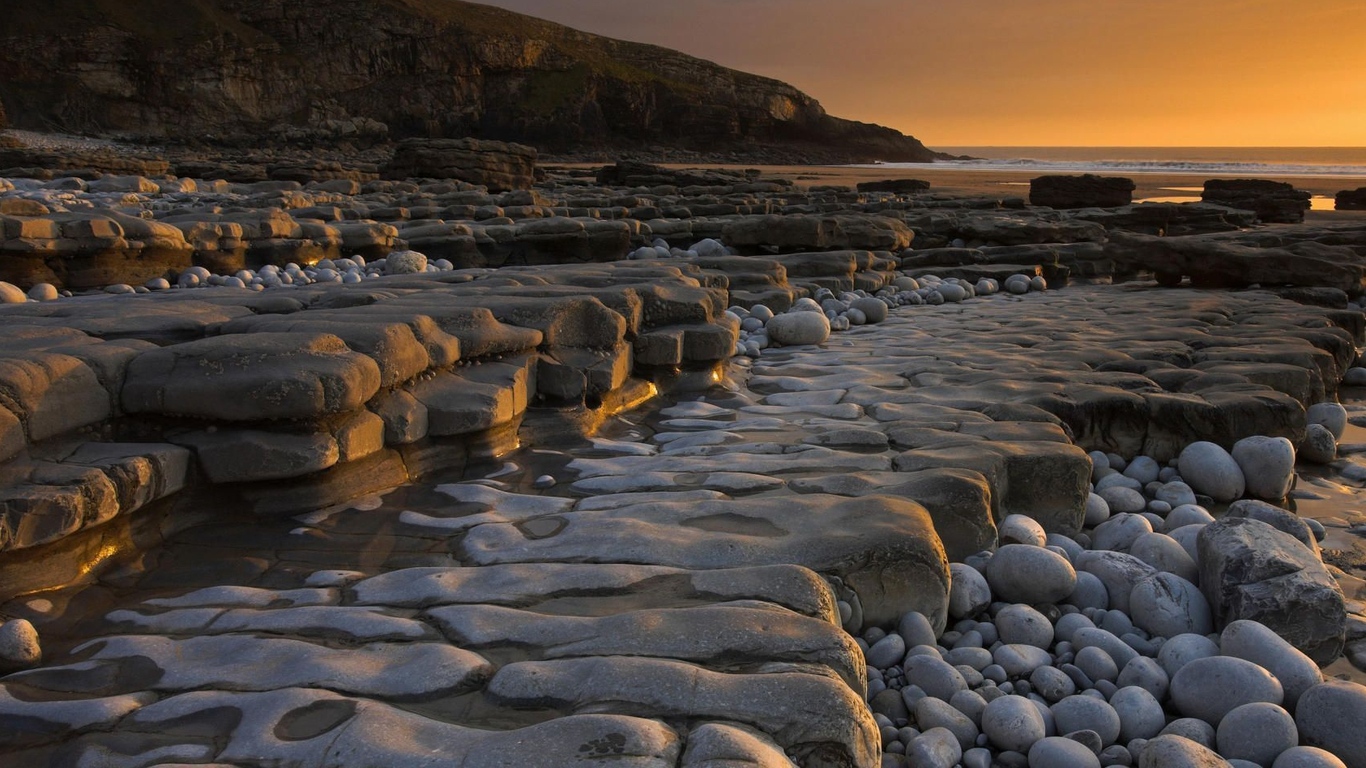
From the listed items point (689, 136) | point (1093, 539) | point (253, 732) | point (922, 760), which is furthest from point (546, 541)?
point (689, 136)

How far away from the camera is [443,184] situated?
1877cm

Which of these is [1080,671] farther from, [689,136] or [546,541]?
[689,136]

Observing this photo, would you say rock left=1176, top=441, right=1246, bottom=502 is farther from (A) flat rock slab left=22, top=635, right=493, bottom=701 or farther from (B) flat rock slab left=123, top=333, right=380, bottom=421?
(B) flat rock slab left=123, top=333, right=380, bottom=421

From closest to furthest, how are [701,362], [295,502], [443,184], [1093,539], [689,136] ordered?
[295,502], [1093,539], [701,362], [443,184], [689,136]

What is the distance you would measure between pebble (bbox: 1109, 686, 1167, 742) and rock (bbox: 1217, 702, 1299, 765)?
0.13 m

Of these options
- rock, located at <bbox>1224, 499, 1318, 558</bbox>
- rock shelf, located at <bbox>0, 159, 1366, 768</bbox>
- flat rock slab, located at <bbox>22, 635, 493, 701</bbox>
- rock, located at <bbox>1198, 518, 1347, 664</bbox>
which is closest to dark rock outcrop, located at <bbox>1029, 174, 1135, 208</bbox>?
rock shelf, located at <bbox>0, 159, 1366, 768</bbox>

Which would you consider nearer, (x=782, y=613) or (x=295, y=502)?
(x=782, y=613)

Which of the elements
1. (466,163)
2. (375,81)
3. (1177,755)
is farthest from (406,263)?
(375,81)

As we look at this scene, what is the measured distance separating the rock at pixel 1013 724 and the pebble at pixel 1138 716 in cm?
22

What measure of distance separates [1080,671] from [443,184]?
18215 mm

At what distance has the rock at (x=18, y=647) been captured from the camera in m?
1.98

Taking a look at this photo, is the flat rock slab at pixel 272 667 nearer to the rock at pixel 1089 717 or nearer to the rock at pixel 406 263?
the rock at pixel 1089 717

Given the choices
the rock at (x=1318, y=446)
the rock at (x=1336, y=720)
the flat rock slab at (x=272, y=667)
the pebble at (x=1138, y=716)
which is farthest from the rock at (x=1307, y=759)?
the rock at (x=1318, y=446)

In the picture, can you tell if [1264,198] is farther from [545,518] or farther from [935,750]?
[935,750]
